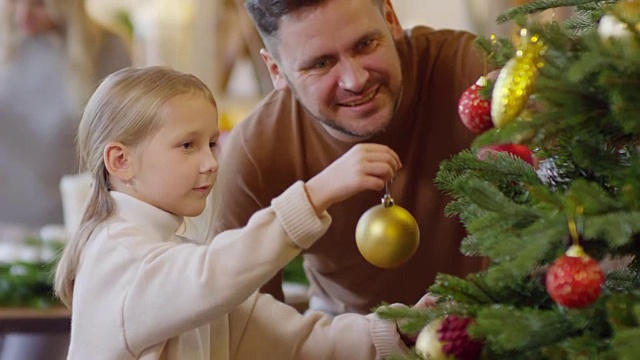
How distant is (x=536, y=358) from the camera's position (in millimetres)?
1101

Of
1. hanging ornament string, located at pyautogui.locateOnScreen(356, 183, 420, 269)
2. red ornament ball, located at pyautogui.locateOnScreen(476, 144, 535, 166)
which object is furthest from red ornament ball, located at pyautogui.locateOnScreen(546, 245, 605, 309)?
hanging ornament string, located at pyautogui.locateOnScreen(356, 183, 420, 269)

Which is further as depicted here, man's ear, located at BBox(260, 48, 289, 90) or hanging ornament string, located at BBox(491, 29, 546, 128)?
man's ear, located at BBox(260, 48, 289, 90)

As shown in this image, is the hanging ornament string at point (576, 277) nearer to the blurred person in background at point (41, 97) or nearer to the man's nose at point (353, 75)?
the man's nose at point (353, 75)

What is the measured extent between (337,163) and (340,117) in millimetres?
435

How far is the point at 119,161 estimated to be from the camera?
1458mm

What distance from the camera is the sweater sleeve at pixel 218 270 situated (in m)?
1.30

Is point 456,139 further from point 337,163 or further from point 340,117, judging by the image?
point 337,163

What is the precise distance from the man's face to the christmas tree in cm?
42

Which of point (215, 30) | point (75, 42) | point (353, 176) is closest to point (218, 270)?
point (353, 176)

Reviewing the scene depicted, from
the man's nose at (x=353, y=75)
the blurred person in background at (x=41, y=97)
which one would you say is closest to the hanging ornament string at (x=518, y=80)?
the man's nose at (x=353, y=75)

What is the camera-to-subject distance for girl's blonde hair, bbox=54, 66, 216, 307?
144cm

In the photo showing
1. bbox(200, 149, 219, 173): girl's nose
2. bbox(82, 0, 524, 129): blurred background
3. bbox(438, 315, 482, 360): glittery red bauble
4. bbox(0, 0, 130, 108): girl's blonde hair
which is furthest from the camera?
bbox(82, 0, 524, 129): blurred background

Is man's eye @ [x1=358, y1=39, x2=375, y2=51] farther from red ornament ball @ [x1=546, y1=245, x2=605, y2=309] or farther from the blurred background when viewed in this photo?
the blurred background

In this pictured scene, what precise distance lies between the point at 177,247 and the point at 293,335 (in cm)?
27
